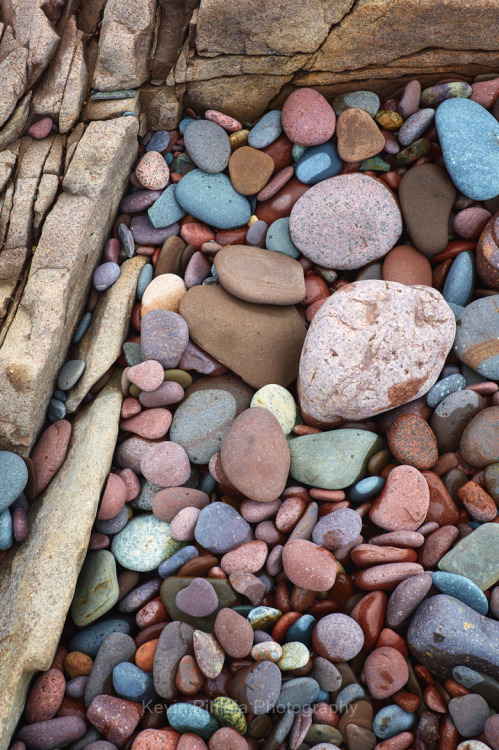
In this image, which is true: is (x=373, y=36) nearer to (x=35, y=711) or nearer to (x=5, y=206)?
(x=5, y=206)

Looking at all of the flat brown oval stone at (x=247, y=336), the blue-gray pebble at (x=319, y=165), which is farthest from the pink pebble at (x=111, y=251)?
the blue-gray pebble at (x=319, y=165)

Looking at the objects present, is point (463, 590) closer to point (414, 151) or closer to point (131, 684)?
point (131, 684)

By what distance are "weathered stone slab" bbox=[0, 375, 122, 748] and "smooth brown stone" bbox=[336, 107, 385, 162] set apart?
6.53 feet

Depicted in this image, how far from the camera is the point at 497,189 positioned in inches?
117

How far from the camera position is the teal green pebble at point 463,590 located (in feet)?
7.39

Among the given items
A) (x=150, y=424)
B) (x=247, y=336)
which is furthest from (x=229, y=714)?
(x=247, y=336)

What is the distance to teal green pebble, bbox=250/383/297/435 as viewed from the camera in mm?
2752

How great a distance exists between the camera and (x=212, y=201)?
10.4ft

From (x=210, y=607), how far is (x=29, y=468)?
1.12 m

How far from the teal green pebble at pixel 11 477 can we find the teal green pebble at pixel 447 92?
3.16 m

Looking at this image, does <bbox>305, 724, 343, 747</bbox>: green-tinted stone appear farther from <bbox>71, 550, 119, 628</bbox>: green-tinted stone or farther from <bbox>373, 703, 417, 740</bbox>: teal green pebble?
<bbox>71, 550, 119, 628</bbox>: green-tinted stone

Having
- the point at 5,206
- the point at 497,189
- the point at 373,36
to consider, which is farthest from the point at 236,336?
the point at 373,36

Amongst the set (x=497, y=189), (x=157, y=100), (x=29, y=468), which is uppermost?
(x=157, y=100)

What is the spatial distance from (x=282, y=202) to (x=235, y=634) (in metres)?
2.41
